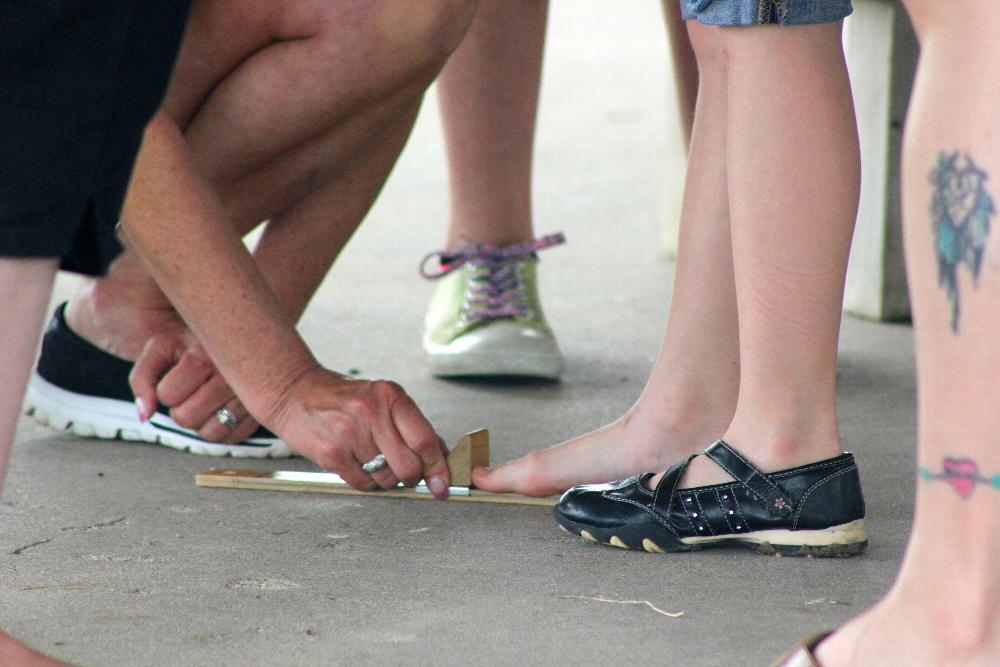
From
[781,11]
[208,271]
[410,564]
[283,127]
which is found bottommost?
[410,564]

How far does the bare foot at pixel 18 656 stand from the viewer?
0.86 m

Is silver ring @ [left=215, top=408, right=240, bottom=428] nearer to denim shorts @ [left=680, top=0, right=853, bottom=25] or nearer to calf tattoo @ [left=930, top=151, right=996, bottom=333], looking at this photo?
denim shorts @ [left=680, top=0, right=853, bottom=25]

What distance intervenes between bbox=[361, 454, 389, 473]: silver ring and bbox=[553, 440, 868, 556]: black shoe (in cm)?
22

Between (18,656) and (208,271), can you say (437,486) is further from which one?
(18,656)

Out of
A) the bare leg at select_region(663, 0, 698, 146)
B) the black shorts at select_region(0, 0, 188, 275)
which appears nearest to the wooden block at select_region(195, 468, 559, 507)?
the black shorts at select_region(0, 0, 188, 275)

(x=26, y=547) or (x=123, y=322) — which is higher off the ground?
(x=123, y=322)

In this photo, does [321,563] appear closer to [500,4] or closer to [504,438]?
[504,438]

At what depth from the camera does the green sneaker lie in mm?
1844

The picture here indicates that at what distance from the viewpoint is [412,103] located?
1.61 m

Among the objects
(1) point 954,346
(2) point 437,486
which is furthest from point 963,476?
(2) point 437,486

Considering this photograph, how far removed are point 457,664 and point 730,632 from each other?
0.74ft

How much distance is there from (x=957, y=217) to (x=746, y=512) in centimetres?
46

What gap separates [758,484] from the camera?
114cm

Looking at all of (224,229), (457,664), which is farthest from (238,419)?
(457,664)
